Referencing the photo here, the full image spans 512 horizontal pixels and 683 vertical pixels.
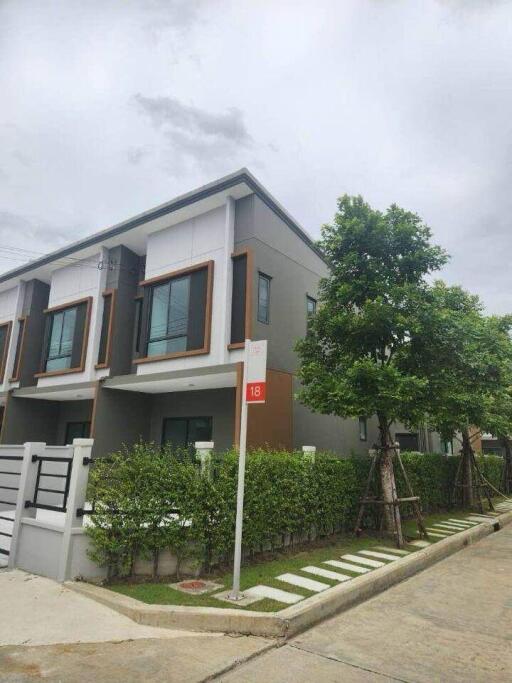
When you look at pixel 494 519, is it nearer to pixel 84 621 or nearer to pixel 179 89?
pixel 84 621

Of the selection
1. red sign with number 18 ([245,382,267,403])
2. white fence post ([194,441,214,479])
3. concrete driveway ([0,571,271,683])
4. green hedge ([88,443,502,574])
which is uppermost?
red sign with number 18 ([245,382,267,403])

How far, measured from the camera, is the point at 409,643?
4.33 meters

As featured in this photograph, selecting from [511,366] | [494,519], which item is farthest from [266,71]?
[494,519]

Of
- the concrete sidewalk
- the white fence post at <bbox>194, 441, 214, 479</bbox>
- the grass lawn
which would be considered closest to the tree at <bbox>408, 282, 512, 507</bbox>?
the grass lawn

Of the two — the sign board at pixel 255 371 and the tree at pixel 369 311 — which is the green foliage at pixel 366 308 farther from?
the sign board at pixel 255 371

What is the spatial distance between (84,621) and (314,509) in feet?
14.9

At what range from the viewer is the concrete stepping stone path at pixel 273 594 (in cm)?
511

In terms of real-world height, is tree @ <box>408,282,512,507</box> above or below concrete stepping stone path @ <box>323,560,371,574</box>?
→ above

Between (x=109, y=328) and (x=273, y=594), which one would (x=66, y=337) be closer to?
(x=109, y=328)

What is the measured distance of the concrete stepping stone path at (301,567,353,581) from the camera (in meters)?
6.05

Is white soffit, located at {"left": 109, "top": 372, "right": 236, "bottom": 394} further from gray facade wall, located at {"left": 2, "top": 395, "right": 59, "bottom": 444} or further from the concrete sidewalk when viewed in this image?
the concrete sidewalk

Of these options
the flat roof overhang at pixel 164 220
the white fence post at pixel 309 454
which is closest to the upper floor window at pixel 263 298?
the flat roof overhang at pixel 164 220

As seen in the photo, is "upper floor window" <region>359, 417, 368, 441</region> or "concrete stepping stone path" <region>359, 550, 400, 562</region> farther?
"upper floor window" <region>359, 417, 368, 441</region>

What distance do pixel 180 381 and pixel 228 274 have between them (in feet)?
10.5
